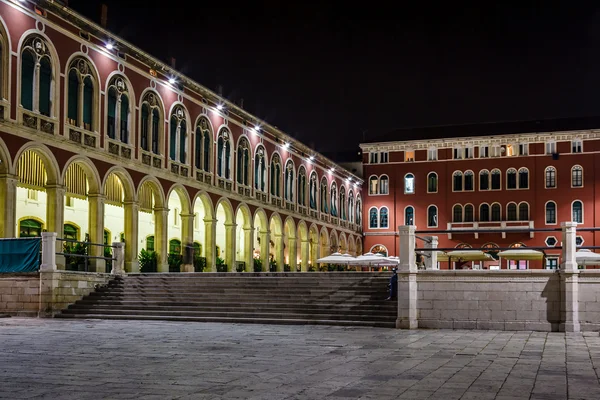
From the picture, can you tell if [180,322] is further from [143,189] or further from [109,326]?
[143,189]

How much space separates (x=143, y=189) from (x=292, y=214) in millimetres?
17206

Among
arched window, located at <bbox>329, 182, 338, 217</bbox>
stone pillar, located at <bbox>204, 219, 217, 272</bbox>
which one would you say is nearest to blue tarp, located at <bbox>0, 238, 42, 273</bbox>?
stone pillar, located at <bbox>204, 219, 217, 272</bbox>

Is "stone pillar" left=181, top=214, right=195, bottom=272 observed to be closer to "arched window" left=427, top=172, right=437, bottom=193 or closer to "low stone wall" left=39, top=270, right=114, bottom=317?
"low stone wall" left=39, top=270, right=114, bottom=317

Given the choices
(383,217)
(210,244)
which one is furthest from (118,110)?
(383,217)

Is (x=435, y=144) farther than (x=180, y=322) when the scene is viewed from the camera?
Yes

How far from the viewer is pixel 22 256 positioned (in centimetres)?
2100

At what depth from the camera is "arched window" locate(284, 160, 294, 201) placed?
4803 cm

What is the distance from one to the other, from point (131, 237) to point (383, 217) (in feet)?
120

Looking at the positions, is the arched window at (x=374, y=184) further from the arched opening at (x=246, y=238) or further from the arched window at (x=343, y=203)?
the arched opening at (x=246, y=238)

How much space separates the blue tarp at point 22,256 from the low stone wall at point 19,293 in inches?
8.6

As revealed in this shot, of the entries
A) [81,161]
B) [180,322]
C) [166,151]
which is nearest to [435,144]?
[166,151]

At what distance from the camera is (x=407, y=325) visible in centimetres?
1716

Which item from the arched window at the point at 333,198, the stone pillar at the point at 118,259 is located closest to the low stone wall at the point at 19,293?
the stone pillar at the point at 118,259

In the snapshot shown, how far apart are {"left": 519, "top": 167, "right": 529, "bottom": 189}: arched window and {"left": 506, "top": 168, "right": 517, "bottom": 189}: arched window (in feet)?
1.28
